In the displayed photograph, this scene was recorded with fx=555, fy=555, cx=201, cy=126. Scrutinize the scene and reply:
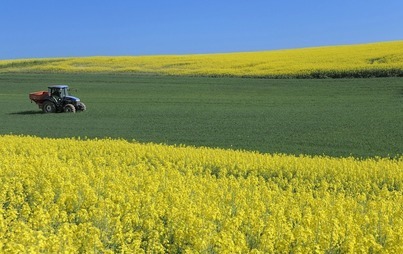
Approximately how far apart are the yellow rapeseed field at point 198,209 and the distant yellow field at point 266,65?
3305 centimetres

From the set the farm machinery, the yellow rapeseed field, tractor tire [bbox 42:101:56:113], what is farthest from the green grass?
the yellow rapeseed field

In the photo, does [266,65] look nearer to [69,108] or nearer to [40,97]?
[69,108]

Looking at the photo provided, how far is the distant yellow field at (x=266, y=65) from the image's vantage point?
47553mm

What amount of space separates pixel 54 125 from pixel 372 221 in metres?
21.5

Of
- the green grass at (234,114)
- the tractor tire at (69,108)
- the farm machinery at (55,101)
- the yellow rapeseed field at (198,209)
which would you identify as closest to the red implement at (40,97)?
the farm machinery at (55,101)

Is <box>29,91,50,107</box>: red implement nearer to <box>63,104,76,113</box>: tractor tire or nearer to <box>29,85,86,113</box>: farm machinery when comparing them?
<box>29,85,86,113</box>: farm machinery

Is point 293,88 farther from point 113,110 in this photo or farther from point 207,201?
point 207,201

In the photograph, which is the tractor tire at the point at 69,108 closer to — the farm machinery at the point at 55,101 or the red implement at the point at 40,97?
the farm machinery at the point at 55,101

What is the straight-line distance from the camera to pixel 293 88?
42844 millimetres

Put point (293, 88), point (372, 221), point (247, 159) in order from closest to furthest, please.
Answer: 1. point (372, 221)
2. point (247, 159)
3. point (293, 88)

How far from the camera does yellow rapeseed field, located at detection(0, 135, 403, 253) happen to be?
22.8 feet

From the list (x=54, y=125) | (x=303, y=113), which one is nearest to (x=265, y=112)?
(x=303, y=113)

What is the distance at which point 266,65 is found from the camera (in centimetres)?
5525

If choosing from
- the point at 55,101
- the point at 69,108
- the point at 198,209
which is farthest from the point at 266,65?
the point at 198,209
